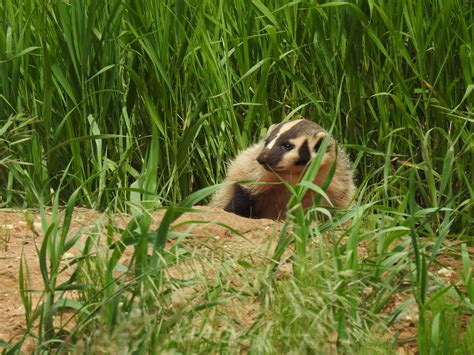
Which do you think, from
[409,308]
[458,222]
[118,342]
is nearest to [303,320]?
[118,342]

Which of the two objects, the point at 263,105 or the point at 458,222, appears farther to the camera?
the point at 263,105

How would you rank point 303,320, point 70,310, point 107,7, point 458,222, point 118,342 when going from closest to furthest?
point 118,342 → point 303,320 → point 70,310 → point 458,222 → point 107,7

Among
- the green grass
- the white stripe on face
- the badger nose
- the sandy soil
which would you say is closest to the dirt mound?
the sandy soil

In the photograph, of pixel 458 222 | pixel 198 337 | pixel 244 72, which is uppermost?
pixel 198 337

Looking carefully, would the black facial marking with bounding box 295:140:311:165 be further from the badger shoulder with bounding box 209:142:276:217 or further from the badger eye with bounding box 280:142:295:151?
the badger shoulder with bounding box 209:142:276:217

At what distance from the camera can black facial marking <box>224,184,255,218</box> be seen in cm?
527

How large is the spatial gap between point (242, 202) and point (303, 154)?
0.39 m

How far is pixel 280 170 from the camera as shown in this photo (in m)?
5.06

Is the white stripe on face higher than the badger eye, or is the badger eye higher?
the white stripe on face

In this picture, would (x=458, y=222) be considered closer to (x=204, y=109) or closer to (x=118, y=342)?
(x=204, y=109)

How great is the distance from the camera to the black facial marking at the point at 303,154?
4.98 metres

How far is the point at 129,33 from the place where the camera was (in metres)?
5.07

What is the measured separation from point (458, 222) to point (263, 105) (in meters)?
0.96

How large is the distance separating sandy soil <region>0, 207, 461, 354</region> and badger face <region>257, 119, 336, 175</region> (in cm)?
55
